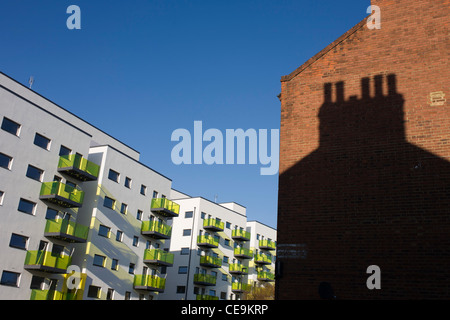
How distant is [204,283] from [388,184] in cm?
4062

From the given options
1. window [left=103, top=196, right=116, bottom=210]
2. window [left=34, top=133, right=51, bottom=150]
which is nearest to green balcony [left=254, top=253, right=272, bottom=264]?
window [left=103, top=196, right=116, bottom=210]

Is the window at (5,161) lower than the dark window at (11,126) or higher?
lower

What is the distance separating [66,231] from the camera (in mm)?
29375

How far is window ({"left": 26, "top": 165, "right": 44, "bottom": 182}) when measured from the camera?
1119 inches

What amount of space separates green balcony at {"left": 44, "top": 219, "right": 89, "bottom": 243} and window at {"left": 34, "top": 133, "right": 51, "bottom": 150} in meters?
5.26

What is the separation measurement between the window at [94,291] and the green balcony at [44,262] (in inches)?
137

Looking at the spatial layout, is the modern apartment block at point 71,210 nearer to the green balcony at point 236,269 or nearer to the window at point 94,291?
the window at point 94,291

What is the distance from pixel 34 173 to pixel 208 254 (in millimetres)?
28150

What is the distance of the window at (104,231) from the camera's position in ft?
110

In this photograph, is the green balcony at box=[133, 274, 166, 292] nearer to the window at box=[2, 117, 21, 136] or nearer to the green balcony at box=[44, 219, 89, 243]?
the green balcony at box=[44, 219, 89, 243]

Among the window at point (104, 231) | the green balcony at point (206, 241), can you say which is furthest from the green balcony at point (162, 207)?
the green balcony at point (206, 241)

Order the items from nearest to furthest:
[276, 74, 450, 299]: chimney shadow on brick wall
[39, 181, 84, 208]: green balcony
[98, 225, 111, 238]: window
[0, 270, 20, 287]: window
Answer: [276, 74, 450, 299]: chimney shadow on brick wall < [0, 270, 20, 287]: window < [39, 181, 84, 208]: green balcony < [98, 225, 111, 238]: window

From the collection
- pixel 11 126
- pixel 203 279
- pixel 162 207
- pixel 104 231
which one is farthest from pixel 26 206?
pixel 203 279
